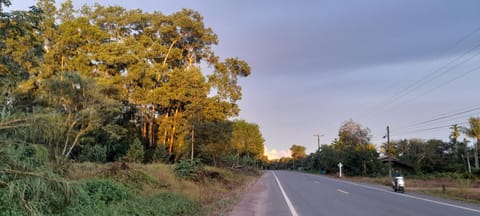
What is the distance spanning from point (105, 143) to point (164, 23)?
14.8m

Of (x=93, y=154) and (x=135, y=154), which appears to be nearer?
(x=93, y=154)

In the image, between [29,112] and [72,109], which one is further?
[72,109]


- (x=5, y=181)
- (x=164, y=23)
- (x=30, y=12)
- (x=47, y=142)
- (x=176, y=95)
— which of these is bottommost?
(x=5, y=181)

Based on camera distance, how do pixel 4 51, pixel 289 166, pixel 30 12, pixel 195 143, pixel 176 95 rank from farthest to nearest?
pixel 289 166, pixel 195 143, pixel 176 95, pixel 4 51, pixel 30 12

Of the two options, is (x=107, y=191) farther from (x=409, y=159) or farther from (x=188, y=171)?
(x=409, y=159)

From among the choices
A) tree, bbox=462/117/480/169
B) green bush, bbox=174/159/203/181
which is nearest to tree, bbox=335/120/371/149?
tree, bbox=462/117/480/169

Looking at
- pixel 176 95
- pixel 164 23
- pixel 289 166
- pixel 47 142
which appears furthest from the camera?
pixel 289 166

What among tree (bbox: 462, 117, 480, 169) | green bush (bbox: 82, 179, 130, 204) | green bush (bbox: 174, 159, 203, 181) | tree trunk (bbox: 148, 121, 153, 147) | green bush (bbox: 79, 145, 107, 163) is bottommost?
green bush (bbox: 82, 179, 130, 204)

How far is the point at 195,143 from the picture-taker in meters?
39.3

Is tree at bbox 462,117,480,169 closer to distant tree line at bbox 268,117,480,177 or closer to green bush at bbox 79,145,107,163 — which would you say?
distant tree line at bbox 268,117,480,177

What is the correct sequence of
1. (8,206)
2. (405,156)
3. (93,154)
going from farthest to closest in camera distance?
(405,156), (93,154), (8,206)

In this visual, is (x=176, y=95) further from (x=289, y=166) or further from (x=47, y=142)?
(x=289, y=166)

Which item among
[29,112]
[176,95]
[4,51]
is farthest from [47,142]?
[176,95]

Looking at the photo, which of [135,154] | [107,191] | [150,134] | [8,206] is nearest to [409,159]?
[150,134]
